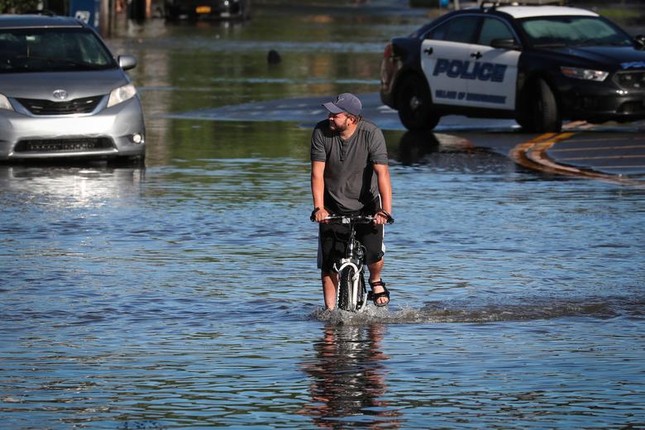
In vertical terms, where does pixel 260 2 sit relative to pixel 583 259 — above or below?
below

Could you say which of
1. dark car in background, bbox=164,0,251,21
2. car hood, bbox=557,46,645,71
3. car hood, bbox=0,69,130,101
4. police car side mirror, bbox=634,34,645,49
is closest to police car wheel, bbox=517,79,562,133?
car hood, bbox=557,46,645,71

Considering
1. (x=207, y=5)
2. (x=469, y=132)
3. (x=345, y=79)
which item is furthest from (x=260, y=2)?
(x=469, y=132)

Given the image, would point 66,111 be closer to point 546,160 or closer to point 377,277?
point 546,160

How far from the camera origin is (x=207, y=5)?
218 ft

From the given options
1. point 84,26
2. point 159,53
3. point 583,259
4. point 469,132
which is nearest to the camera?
point 583,259

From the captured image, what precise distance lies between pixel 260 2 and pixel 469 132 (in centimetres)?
6455

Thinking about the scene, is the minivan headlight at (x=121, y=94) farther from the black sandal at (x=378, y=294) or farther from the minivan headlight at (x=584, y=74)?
the black sandal at (x=378, y=294)

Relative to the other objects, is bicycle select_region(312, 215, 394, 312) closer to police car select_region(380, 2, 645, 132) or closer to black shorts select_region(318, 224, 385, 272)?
black shorts select_region(318, 224, 385, 272)

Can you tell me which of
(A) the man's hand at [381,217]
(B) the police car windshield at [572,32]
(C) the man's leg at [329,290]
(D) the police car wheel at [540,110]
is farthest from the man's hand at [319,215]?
(B) the police car windshield at [572,32]

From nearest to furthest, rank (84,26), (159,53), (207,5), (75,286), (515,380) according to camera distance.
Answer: (515,380)
(75,286)
(84,26)
(159,53)
(207,5)

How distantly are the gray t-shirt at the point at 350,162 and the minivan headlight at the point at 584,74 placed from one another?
1215 centimetres

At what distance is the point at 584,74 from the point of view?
74.1 ft

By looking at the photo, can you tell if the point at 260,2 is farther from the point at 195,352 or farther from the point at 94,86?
the point at 195,352

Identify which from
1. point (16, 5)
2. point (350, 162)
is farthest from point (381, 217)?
point (16, 5)
